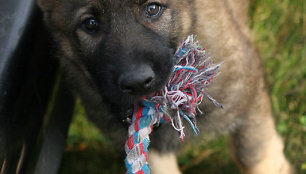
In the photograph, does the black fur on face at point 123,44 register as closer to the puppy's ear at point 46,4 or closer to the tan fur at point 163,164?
the puppy's ear at point 46,4

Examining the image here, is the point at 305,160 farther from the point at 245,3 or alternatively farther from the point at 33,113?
the point at 33,113

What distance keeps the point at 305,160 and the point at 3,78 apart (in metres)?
1.59

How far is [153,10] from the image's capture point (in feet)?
6.10

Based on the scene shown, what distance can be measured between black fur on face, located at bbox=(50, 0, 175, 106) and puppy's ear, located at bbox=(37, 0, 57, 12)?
10cm

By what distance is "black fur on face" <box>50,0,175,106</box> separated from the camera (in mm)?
1588

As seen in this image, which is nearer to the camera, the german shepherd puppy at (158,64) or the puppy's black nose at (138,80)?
the puppy's black nose at (138,80)

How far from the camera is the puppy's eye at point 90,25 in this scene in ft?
6.13

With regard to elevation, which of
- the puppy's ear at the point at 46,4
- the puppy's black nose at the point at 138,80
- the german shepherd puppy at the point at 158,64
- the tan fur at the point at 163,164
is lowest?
the tan fur at the point at 163,164

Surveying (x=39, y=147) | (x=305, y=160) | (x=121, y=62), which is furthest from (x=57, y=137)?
(x=305, y=160)

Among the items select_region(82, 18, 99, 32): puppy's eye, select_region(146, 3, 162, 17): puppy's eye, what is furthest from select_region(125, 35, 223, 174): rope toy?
select_region(82, 18, 99, 32): puppy's eye

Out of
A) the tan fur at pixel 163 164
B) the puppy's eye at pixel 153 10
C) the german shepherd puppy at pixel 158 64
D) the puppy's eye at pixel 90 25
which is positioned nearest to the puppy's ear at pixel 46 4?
the german shepherd puppy at pixel 158 64

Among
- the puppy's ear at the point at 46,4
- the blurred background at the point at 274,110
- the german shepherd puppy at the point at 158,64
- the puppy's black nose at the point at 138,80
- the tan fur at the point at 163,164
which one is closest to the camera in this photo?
the puppy's black nose at the point at 138,80

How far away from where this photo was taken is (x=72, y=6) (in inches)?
76.1

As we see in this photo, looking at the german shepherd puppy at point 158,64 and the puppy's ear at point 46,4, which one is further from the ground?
the puppy's ear at point 46,4
